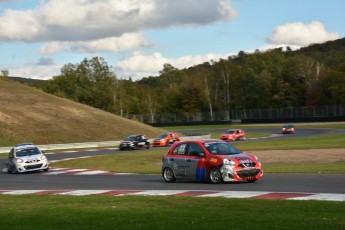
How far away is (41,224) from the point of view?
416 inches

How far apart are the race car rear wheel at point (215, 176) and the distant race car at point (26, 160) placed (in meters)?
13.7

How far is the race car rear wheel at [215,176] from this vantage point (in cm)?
1881

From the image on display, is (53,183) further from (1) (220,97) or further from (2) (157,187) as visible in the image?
(1) (220,97)

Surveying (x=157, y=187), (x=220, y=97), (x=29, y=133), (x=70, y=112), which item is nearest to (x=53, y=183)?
(x=157, y=187)

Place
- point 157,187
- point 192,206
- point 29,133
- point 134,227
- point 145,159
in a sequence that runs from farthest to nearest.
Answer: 1. point 29,133
2. point 145,159
3. point 157,187
4. point 192,206
5. point 134,227

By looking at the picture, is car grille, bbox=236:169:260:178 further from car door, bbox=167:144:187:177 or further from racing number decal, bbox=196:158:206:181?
car door, bbox=167:144:187:177

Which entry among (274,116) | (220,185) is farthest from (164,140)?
A: (274,116)

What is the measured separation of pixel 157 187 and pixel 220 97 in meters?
128

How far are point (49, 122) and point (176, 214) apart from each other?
65.1 m

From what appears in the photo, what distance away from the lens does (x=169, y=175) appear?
68.4ft

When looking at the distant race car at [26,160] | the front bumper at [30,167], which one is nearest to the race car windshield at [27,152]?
the distant race car at [26,160]

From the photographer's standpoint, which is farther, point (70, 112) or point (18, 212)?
point (70, 112)

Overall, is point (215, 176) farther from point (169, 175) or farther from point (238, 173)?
point (169, 175)

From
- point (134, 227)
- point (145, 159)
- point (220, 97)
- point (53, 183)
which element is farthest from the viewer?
point (220, 97)
